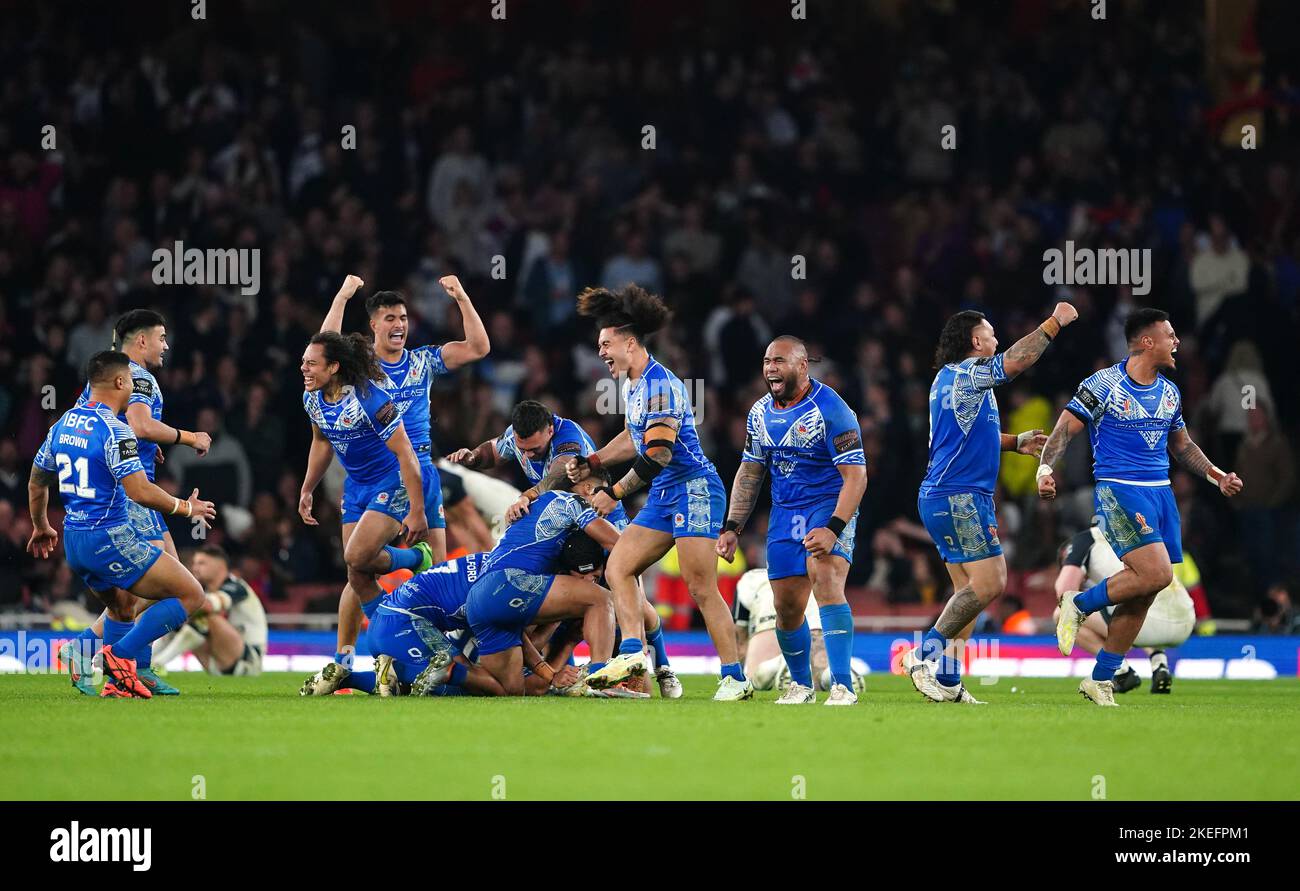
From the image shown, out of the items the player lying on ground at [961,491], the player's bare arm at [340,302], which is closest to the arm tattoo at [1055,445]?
the player lying on ground at [961,491]

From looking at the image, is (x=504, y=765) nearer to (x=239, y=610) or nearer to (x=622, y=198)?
(x=239, y=610)

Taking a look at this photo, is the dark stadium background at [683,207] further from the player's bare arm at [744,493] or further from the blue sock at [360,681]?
the player's bare arm at [744,493]

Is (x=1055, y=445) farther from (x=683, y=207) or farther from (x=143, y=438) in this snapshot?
(x=683, y=207)

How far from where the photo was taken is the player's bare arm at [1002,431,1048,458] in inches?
483

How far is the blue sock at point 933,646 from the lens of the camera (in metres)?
12.1

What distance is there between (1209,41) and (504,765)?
1907 centimetres

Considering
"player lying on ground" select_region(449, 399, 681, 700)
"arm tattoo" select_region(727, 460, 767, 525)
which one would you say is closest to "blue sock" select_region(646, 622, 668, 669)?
"player lying on ground" select_region(449, 399, 681, 700)

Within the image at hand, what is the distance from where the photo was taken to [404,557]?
13.2 metres

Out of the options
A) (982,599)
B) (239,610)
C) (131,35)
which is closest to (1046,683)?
(982,599)

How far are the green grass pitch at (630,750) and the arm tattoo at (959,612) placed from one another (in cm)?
56

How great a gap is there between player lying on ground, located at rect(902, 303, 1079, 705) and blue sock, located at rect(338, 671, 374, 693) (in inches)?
137

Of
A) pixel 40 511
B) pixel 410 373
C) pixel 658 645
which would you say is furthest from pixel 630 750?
pixel 410 373

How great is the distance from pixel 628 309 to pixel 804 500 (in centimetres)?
162

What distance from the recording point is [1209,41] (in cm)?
2420
